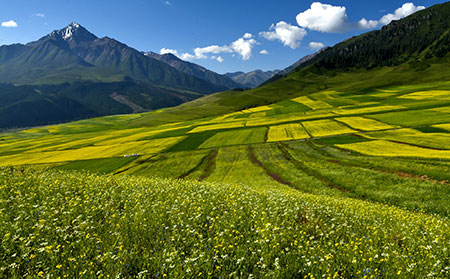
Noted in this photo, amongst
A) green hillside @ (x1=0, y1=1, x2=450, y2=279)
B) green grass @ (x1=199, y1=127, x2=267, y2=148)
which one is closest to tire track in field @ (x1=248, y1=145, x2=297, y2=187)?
green hillside @ (x1=0, y1=1, x2=450, y2=279)

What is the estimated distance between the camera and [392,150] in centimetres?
4544

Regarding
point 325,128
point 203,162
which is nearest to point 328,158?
point 203,162

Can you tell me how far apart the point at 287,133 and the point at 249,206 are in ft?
229

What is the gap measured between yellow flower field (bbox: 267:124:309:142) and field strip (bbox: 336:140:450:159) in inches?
686

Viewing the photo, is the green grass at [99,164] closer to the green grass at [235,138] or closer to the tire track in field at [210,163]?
the tire track in field at [210,163]

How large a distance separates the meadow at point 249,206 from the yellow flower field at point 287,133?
73 centimetres

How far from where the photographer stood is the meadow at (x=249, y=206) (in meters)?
6.49

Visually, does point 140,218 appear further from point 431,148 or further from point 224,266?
point 431,148

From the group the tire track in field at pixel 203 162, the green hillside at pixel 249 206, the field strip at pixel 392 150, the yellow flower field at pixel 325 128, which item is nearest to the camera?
the green hillside at pixel 249 206

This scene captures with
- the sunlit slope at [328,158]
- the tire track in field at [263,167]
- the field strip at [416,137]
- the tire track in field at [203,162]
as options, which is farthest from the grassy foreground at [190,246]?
the field strip at [416,137]

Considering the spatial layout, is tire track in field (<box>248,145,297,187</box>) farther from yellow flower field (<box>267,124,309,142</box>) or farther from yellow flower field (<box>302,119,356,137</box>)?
yellow flower field (<box>302,119,356,137</box>)

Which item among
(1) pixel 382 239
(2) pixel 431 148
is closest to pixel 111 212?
(1) pixel 382 239

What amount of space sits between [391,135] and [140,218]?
68218 millimetres

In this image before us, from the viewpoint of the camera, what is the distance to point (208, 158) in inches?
2370
